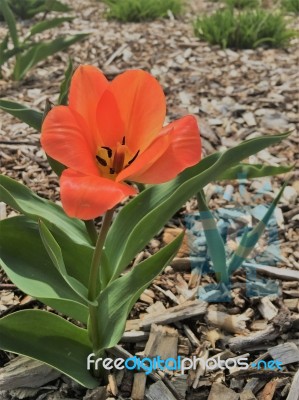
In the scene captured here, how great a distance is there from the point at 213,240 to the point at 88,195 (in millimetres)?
859

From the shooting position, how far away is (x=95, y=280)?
1.52m

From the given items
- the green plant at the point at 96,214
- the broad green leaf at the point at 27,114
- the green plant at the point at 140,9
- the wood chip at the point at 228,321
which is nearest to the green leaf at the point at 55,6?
the green plant at the point at 140,9

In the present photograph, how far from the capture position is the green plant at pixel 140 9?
4.76 metres

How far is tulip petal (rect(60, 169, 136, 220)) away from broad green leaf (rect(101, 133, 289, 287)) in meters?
0.36

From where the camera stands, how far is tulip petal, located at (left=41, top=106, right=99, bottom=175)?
1.25 metres

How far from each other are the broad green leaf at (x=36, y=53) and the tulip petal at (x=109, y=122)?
237cm

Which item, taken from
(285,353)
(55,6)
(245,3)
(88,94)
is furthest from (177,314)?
(245,3)

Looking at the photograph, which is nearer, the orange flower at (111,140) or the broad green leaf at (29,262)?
the orange flower at (111,140)

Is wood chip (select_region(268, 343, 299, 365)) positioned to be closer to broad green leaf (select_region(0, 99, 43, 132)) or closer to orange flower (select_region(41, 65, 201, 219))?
orange flower (select_region(41, 65, 201, 219))

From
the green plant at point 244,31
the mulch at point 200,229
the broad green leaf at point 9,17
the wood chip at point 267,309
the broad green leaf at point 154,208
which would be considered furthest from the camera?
the green plant at point 244,31

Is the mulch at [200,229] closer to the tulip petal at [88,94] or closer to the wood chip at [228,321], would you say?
the wood chip at [228,321]

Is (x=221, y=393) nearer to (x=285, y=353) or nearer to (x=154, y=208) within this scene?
(x=285, y=353)

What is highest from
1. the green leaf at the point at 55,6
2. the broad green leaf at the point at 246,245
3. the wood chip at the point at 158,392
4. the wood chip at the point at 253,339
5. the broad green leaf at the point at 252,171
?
the broad green leaf at the point at 252,171

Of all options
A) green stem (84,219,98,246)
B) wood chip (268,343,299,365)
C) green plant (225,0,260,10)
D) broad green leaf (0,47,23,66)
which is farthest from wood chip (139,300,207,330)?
green plant (225,0,260,10)
